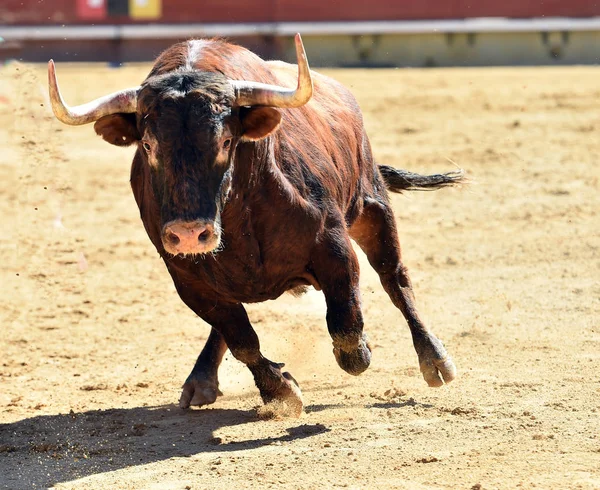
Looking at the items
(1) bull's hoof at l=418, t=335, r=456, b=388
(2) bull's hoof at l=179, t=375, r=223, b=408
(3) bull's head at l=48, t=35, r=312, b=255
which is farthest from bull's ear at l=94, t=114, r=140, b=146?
(1) bull's hoof at l=418, t=335, r=456, b=388

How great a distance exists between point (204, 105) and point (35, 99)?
10.3 meters

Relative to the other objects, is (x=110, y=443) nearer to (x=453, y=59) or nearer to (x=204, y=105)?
(x=204, y=105)

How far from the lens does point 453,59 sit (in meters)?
16.9

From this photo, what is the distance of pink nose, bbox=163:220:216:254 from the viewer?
396 centimetres

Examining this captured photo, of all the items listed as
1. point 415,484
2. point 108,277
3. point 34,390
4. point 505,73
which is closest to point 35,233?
point 108,277

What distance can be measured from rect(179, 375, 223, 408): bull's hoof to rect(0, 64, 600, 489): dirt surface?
0.08 metres

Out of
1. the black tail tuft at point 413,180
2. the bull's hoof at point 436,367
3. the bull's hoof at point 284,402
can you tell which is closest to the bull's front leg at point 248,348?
the bull's hoof at point 284,402

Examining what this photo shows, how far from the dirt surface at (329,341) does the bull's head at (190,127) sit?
93 centimetres

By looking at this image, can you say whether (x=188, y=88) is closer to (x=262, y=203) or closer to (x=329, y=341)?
(x=262, y=203)

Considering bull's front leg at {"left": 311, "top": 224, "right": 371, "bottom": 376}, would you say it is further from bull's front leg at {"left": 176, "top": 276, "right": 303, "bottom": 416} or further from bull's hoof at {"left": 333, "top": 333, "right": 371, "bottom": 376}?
bull's front leg at {"left": 176, "top": 276, "right": 303, "bottom": 416}

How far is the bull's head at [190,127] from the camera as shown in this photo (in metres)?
4.01

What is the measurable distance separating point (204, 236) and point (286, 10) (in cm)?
1388

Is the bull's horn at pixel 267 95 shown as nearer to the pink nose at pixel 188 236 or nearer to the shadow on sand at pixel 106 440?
the pink nose at pixel 188 236

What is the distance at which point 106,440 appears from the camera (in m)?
4.80
